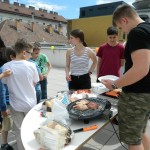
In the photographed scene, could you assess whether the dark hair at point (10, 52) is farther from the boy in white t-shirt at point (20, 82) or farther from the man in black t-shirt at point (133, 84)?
the man in black t-shirt at point (133, 84)

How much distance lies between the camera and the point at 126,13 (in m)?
1.35

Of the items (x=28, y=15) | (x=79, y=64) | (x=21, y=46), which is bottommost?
(x=79, y=64)

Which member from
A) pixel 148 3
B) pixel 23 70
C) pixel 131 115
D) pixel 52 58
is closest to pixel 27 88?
pixel 23 70

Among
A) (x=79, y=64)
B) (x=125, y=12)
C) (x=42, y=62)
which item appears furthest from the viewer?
(x=42, y=62)

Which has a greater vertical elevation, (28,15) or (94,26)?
(28,15)

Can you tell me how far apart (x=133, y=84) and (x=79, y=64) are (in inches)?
52.1

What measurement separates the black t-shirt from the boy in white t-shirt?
918 mm

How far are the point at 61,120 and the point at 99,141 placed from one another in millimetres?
1262

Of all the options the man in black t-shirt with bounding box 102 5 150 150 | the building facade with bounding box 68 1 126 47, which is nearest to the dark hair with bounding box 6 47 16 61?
the man in black t-shirt with bounding box 102 5 150 150

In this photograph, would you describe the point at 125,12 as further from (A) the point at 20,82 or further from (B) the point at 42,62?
(B) the point at 42,62

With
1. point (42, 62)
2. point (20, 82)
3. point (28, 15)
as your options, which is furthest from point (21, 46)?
Result: point (28, 15)

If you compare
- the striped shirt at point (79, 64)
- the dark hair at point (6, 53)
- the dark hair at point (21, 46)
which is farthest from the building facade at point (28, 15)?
the dark hair at point (21, 46)

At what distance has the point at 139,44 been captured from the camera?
122 cm

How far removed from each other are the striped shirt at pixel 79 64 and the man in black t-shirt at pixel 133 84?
3.87 feet
